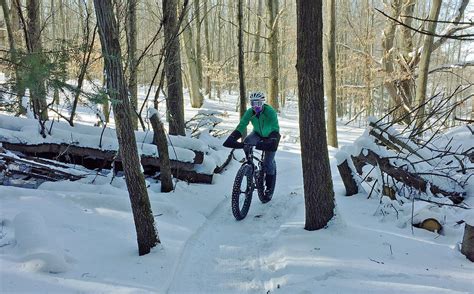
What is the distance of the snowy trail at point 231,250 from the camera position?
4074mm

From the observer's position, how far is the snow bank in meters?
3.61

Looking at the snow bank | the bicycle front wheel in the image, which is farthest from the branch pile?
the snow bank

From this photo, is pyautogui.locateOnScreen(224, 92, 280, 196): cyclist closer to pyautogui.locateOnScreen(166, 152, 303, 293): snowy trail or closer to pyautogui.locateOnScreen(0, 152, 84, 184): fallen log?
pyautogui.locateOnScreen(166, 152, 303, 293): snowy trail

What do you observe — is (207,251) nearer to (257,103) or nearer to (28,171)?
(257,103)

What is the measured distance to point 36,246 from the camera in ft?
12.3

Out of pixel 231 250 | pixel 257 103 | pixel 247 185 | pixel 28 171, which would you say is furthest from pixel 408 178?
pixel 28 171

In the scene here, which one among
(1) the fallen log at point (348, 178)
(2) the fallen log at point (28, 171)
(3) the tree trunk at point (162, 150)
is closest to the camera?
(2) the fallen log at point (28, 171)

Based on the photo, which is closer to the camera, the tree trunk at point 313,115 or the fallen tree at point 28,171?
the tree trunk at point 313,115

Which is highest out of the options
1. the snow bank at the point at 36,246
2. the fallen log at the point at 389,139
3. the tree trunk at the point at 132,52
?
the tree trunk at the point at 132,52

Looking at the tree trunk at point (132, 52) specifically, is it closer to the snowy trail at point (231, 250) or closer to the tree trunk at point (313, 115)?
the snowy trail at point (231, 250)

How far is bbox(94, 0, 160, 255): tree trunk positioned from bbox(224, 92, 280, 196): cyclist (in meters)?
2.25

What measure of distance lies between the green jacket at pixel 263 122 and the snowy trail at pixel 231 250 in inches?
48.9

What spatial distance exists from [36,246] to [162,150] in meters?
3.02

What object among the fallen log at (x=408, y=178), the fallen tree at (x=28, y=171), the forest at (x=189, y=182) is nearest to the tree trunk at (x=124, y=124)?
the forest at (x=189, y=182)
